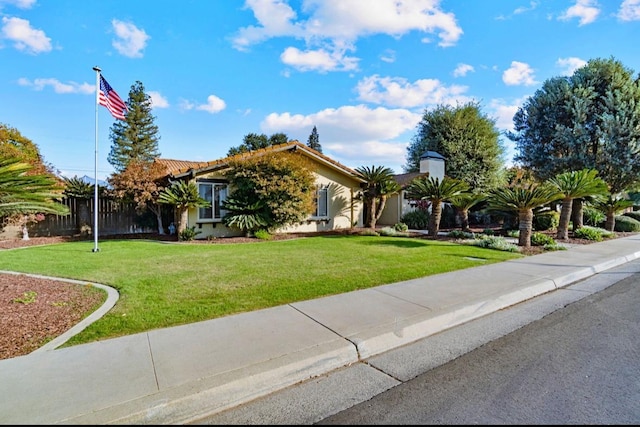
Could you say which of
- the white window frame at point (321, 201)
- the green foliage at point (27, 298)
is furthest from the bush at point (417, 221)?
the green foliage at point (27, 298)

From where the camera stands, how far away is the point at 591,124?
16.7 metres

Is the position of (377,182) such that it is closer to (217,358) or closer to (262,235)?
(262,235)

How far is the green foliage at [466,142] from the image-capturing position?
78.5ft

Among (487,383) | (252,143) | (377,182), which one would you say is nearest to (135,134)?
(252,143)

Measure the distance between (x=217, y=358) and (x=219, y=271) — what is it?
4.03 meters

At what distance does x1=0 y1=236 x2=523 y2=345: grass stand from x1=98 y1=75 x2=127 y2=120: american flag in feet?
15.1

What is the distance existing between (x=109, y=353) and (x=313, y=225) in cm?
1361

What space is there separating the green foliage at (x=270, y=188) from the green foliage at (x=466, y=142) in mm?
14632

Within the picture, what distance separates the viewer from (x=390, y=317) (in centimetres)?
439

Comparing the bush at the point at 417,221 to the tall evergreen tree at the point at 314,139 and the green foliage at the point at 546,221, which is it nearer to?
the green foliage at the point at 546,221

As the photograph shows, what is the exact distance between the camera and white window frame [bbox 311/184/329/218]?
16812 millimetres

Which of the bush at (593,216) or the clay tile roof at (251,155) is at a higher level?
the clay tile roof at (251,155)

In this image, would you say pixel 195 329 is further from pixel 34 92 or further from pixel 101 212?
pixel 34 92

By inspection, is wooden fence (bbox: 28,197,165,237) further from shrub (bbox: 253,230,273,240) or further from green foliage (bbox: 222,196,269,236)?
shrub (bbox: 253,230,273,240)
